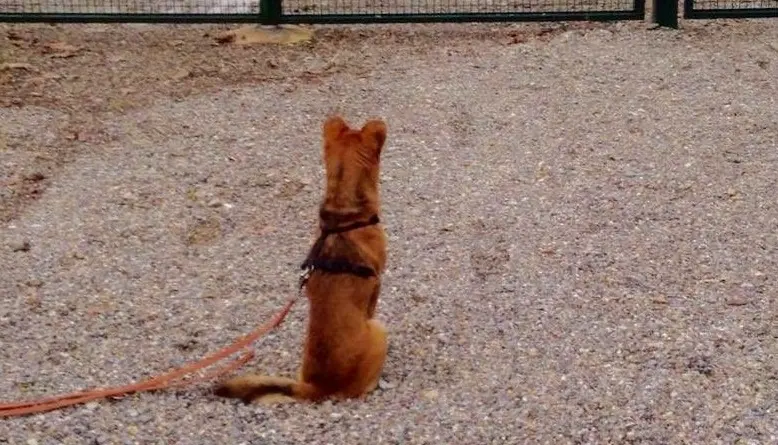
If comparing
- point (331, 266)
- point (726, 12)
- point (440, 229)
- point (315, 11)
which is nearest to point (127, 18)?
point (315, 11)

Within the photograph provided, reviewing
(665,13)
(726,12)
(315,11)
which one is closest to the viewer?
(665,13)

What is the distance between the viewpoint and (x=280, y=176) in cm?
666

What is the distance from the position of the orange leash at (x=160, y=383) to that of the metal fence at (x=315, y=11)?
4.87 meters

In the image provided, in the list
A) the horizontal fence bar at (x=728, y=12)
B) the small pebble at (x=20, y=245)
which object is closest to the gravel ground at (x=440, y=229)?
the small pebble at (x=20, y=245)

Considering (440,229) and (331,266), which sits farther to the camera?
(440,229)

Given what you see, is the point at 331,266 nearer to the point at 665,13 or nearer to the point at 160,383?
the point at 160,383

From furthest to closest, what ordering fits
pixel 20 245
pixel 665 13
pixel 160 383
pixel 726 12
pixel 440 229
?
pixel 726 12, pixel 665 13, pixel 440 229, pixel 20 245, pixel 160 383

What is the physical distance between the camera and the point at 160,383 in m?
4.41

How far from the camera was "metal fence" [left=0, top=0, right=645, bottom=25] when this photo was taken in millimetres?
9336

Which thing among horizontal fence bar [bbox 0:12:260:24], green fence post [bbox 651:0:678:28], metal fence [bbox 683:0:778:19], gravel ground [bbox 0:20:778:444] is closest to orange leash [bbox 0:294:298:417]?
gravel ground [bbox 0:20:778:444]

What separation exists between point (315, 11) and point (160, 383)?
18.5 ft

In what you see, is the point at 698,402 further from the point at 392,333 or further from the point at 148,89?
the point at 148,89

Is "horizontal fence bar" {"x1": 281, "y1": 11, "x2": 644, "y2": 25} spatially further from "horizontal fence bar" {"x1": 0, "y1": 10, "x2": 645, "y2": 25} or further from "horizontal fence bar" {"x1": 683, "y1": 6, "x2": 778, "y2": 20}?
"horizontal fence bar" {"x1": 683, "y1": 6, "x2": 778, "y2": 20}

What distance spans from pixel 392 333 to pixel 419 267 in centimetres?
73
